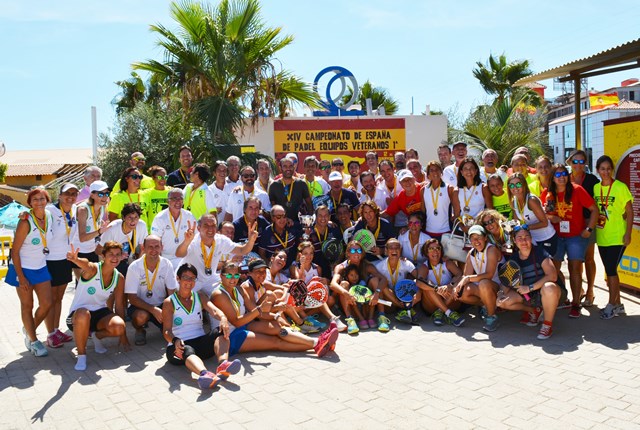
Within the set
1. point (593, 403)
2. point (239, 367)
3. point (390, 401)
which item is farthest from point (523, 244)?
point (239, 367)

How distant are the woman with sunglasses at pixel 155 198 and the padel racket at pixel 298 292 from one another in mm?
2250

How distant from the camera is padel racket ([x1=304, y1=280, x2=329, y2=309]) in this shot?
6.47m

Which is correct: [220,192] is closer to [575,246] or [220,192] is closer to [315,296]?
[315,296]

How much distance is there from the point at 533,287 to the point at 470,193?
1.55 meters

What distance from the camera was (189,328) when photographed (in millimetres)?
5348

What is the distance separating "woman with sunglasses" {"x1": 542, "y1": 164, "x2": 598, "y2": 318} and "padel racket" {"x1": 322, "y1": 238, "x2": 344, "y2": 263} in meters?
2.78

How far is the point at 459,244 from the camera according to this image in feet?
22.6

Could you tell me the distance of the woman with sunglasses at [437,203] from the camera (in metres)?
7.21

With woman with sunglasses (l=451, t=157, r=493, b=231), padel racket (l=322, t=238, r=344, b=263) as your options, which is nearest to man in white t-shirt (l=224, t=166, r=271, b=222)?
padel racket (l=322, t=238, r=344, b=263)

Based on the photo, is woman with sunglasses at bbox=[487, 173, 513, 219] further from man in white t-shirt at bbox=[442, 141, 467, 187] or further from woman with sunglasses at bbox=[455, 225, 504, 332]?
woman with sunglasses at bbox=[455, 225, 504, 332]

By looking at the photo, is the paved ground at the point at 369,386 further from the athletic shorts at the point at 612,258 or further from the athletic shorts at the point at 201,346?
the athletic shorts at the point at 612,258

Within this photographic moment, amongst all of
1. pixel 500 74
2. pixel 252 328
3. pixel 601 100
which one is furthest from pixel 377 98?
pixel 601 100

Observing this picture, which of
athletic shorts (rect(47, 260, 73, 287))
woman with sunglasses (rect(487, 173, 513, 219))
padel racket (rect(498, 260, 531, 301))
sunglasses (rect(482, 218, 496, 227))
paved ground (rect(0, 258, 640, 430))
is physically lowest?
paved ground (rect(0, 258, 640, 430))

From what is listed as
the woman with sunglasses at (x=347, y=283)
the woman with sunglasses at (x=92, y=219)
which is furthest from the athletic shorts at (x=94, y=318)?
the woman with sunglasses at (x=347, y=283)
